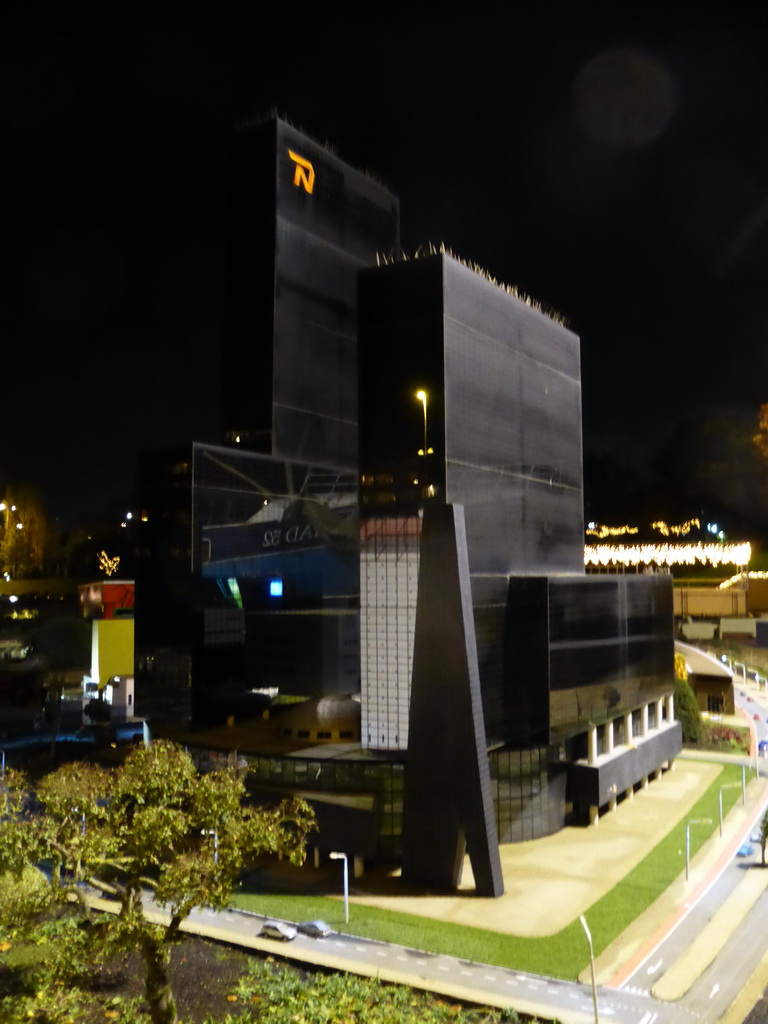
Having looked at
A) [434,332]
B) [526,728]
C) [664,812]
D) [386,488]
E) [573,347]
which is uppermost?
[573,347]

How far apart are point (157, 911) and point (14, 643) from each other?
80.0 metres

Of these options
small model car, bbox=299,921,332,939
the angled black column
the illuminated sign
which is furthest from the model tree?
the illuminated sign

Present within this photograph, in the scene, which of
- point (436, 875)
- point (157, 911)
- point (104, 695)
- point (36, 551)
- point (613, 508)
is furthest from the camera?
point (613, 508)

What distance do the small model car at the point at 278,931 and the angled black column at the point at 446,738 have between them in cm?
823

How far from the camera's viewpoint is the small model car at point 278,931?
33.9 m

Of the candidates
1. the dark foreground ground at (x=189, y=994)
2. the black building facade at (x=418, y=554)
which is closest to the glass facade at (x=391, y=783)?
the black building facade at (x=418, y=554)

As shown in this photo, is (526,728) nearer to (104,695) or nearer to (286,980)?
(286,980)

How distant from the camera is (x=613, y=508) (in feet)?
529

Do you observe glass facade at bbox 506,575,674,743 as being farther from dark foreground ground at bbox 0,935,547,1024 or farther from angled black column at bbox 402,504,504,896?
dark foreground ground at bbox 0,935,547,1024

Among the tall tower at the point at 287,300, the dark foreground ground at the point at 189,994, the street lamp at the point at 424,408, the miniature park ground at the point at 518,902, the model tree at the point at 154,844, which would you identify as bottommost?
the miniature park ground at the point at 518,902

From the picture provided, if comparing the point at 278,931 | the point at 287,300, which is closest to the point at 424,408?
the point at 278,931

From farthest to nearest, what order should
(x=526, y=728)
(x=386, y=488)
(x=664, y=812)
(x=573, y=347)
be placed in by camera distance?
1. (x=573, y=347)
2. (x=664, y=812)
3. (x=526, y=728)
4. (x=386, y=488)

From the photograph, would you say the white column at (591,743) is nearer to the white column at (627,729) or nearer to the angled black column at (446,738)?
the white column at (627,729)

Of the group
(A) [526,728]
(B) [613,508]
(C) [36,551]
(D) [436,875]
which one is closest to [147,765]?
(D) [436,875]
